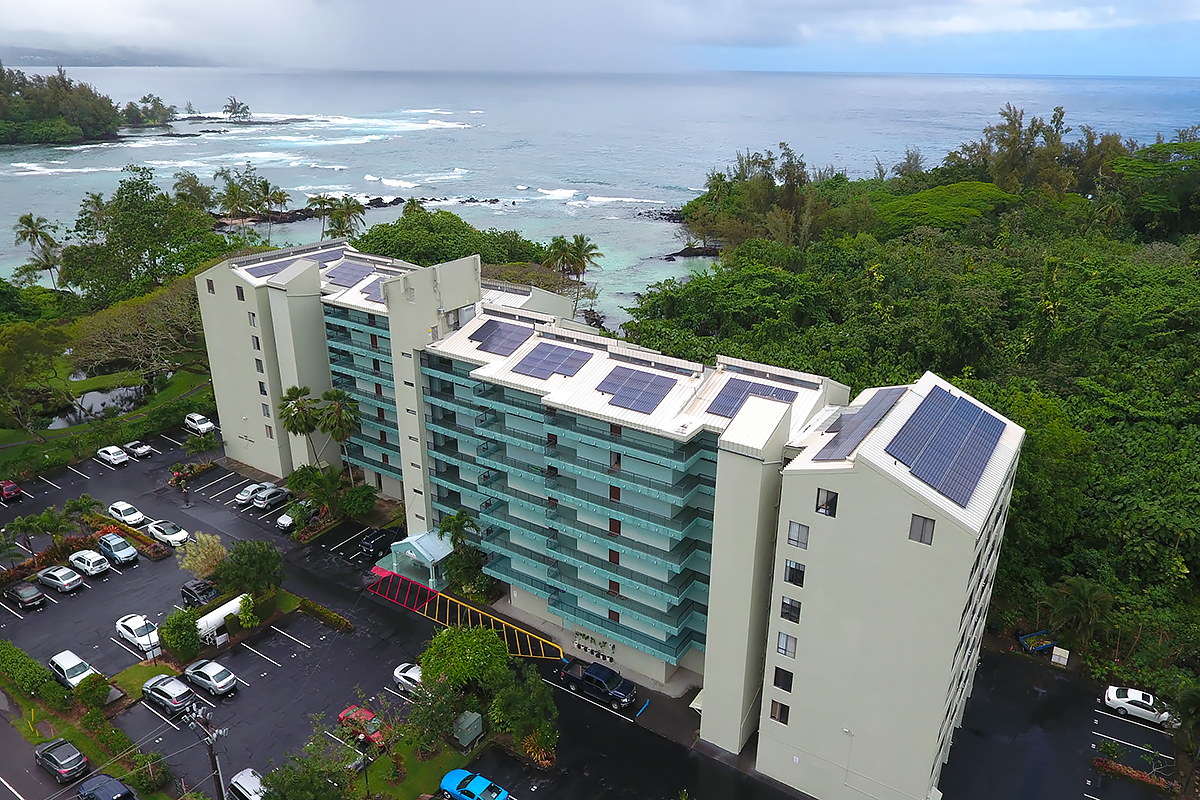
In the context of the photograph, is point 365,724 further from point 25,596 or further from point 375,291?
point 375,291

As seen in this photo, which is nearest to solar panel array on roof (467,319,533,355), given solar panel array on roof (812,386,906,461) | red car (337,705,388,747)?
solar panel array on roof (812,386,906,461)

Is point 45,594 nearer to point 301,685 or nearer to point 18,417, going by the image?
point 301,685

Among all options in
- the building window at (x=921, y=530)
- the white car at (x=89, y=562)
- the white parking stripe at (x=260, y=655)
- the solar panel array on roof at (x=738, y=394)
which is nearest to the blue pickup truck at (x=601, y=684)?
the solar panel array on roof at (x=738, y=394)

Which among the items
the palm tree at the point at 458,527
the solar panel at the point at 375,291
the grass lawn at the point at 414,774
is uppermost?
the solar panel at the point at 375,291

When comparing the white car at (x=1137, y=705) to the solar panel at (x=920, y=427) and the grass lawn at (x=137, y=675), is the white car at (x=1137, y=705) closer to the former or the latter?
the solar panel at (x=920, y=427)

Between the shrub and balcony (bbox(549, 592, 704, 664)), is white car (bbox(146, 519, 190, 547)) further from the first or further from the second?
balcony (bbox(549, 592, 704, 664))

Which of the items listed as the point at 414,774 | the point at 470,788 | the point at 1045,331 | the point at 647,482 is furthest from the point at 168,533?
the point at 1045,331

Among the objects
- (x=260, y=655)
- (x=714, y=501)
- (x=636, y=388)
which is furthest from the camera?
(x=260, y=655)
